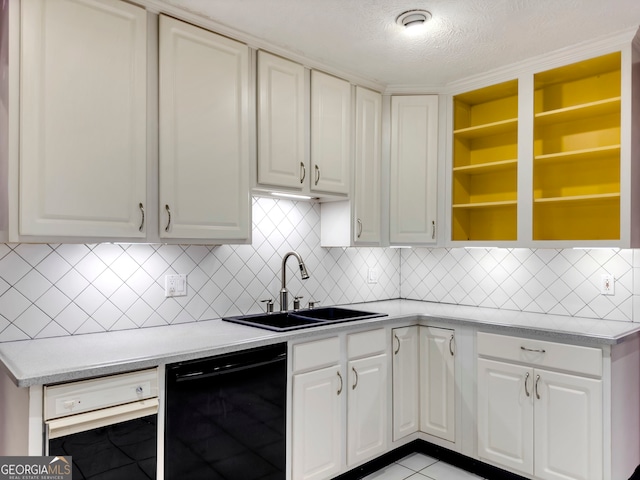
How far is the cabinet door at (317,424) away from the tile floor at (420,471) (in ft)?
1.31

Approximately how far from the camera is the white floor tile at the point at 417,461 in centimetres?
279

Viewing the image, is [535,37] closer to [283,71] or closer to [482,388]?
[283,71]

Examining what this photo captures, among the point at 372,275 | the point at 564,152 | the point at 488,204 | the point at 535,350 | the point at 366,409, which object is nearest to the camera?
the point at 535,350

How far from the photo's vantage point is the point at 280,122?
256cm

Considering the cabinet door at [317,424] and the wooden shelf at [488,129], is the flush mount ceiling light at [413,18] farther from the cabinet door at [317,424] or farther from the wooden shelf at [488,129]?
the cabinet door at [317,424]

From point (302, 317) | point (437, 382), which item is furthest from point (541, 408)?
point (302, 317)

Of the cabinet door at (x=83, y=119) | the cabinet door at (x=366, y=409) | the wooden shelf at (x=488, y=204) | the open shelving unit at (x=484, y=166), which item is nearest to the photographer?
Answer: the cabinet door at (x=83, y=119)

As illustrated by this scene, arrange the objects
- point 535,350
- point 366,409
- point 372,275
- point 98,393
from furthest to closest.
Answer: point 372,275 → point 366,409 → point 535,350 → point 98,393

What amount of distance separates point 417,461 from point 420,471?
14 centimetres

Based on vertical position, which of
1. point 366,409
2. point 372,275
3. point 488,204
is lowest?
point 366,409

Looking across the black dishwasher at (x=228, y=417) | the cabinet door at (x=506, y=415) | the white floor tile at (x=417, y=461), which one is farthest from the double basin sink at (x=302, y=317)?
the white floor tile at (x=417, y=461)

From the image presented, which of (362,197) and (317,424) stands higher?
(362,197)

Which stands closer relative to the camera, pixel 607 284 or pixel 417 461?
pixel 607 284

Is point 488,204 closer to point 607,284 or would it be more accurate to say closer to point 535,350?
point 607,284
